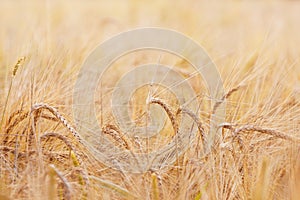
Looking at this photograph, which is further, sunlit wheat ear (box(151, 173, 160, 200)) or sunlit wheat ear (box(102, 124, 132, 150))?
sunlit wheat ear (box(102, 124, 132, 150))

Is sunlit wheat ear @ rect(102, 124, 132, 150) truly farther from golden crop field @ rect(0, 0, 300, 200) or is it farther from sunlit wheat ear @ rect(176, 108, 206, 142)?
sunlit wheat ear @ rect(176, 108, 206, 142)

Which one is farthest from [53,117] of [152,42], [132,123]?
[152,42]

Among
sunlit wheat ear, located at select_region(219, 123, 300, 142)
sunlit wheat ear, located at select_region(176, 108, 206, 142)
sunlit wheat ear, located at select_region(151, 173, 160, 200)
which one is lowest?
sunlit wheat ear, located at select_region(151, 173, 160, 200)

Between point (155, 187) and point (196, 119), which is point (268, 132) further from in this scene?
point (155, 187)

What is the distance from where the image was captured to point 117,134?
1.08m

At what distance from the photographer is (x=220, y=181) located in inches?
40.4

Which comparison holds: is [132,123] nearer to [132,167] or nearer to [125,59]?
[132,167]

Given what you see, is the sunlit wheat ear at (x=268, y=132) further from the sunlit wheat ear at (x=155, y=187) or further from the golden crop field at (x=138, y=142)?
the sunlit wheat ear at (x=155, y=187)

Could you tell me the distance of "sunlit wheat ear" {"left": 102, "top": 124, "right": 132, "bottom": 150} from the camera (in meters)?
1.06

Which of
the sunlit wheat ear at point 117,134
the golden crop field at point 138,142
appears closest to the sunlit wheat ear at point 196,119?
the golden crop field at point 138,142

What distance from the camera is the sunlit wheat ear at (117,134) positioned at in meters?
1.06

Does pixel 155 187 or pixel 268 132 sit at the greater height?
pixel 268 132

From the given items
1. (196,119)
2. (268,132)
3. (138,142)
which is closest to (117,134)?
(138,142)

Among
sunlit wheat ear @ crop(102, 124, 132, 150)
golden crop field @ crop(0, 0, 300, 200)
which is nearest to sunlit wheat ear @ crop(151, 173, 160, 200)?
golden crop field @ crop(0, 0, 300, 200)
